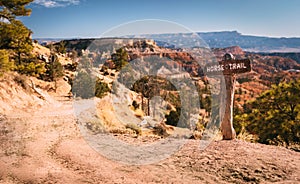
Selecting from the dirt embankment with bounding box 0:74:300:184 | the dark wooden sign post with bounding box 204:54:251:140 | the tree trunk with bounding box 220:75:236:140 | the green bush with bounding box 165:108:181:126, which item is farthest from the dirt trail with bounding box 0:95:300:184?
the green bush with bounding box 165:108:181:126

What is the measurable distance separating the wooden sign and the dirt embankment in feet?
8.25

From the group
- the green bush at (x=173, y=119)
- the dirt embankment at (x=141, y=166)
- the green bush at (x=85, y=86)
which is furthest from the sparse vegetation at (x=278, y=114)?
the green bush at (x=85, y=86)

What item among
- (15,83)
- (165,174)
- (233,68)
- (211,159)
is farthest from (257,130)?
(15,83)

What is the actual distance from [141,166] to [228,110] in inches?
159

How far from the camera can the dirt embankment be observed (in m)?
6.67

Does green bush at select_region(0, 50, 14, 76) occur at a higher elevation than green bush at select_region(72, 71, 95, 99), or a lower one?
higher

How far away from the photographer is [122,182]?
255 inches

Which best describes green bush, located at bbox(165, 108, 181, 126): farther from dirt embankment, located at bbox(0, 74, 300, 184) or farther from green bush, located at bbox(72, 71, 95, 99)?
dirt embankment, located at bbox(0, 74, 300, 184)

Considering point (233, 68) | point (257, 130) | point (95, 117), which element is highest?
point (233, 68)

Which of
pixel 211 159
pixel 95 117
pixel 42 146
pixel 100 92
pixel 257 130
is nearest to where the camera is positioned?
pixel 211 159

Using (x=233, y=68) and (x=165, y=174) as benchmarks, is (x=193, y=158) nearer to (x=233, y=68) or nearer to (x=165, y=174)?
(x=165, y=174)

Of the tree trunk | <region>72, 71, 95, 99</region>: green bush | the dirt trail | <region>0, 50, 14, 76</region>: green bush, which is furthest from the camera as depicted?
<region>72, 71, 95, 99</region>: green bush

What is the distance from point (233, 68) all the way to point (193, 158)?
11.5 feet

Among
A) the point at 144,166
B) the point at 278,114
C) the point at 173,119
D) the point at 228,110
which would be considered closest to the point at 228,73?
the point at 228,110
